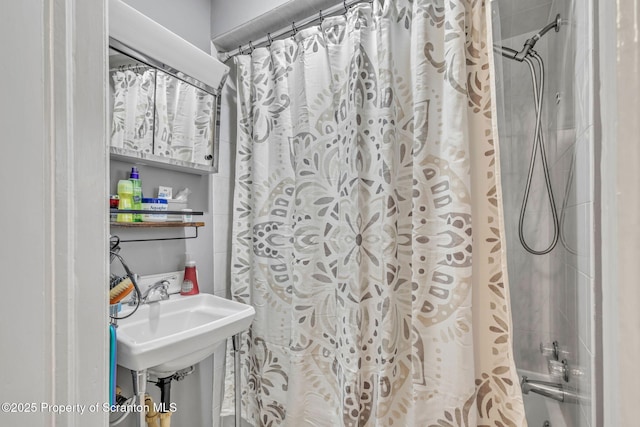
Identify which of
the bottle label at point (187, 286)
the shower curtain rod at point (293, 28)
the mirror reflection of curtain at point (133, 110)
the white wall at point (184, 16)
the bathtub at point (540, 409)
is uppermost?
the white wall at point (184, 16)

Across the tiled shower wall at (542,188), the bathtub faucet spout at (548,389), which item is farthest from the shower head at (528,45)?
the bathtub faucet spout at (548,389)

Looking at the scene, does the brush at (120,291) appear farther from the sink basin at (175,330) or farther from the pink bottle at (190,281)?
the pink bottle at (190,281)

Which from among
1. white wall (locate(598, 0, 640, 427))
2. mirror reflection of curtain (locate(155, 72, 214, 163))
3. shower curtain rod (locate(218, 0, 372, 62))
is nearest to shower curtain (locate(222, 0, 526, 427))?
shower curtain rod (locate(218, 0, 372, 62))

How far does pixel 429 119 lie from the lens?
102 cm

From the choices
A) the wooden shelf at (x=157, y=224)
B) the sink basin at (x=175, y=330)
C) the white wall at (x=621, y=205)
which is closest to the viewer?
the white wall at (x=621, y=205)

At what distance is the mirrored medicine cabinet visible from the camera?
3.81 ft

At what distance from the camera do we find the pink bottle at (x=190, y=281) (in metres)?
1.40

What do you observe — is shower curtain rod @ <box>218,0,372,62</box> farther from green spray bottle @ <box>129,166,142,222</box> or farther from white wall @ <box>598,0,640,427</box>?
white wall @ <box>598,0,640,427</box>

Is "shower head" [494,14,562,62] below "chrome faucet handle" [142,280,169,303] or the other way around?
the other way around

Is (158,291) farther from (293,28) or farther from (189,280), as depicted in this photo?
(293,28)

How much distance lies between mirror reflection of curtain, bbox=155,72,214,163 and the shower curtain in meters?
0.17

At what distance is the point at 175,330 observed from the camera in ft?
4.12

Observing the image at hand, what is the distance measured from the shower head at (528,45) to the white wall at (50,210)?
4.16ft

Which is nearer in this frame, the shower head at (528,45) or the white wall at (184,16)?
the shower head at (528,45)
